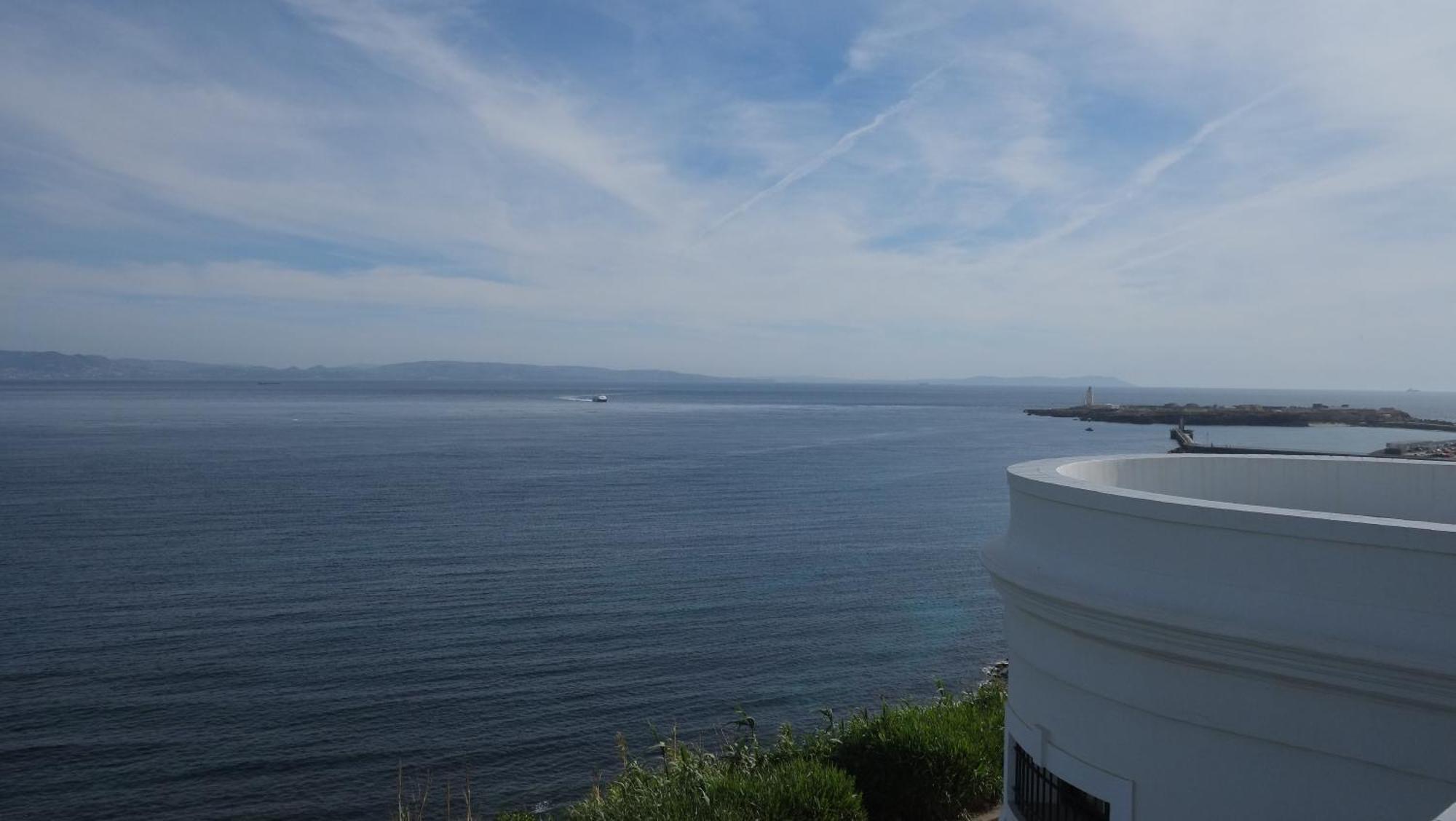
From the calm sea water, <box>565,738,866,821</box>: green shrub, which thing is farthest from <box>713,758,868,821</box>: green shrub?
the calm sea water

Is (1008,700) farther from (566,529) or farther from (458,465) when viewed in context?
(458,465)

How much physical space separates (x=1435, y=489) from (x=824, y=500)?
4442 centimetres

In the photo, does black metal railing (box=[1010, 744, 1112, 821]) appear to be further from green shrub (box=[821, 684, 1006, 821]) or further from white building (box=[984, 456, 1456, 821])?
green shrub (box=[821, 684, 1006, 821])

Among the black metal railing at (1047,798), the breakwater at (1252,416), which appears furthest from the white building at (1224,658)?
the breakwater at (1252,416)

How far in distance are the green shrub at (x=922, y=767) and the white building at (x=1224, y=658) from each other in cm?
594

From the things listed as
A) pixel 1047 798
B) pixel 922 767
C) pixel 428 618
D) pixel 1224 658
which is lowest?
pixel 428 618

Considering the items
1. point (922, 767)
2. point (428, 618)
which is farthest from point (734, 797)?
point (428, 618)

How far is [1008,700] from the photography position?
717 centimetres

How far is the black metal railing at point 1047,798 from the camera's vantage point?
6.06 meters

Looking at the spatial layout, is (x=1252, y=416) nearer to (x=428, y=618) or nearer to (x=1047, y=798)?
(x=428, y=618)

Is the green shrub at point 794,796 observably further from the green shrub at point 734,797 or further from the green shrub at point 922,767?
the green shrub at point 922,767

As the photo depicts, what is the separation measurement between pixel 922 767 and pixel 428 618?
18.6 metres

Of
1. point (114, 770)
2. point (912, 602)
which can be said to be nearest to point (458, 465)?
point (912, 602)

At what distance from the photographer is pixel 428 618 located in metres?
27.9
